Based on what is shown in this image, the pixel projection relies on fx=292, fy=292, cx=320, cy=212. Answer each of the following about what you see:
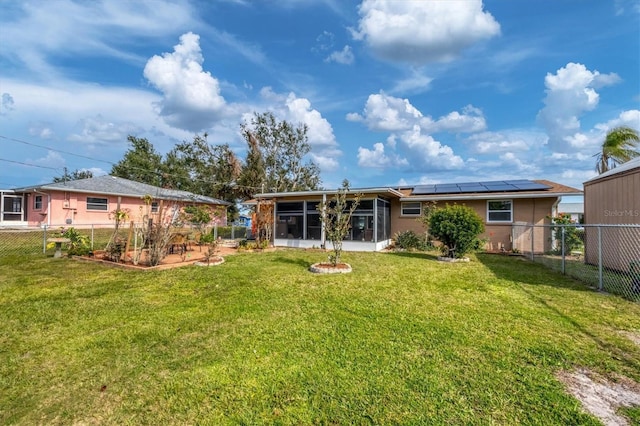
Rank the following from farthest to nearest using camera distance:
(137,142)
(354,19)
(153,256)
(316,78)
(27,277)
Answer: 1. (137,142)
2. (316,78)
3. (354,19)
4. (153,256)
5. (27,277)

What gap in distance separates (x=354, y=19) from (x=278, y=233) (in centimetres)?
979

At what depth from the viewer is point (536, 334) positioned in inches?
150

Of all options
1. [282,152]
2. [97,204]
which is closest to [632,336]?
[97,204]

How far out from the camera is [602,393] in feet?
8.60

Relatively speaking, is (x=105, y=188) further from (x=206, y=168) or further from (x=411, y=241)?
(x=411, y=241)

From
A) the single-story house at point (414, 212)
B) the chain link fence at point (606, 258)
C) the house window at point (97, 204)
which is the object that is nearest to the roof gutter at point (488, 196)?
the single-story house at point (414, 212)

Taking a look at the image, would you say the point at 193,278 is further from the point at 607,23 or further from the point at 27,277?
the point at 607,23

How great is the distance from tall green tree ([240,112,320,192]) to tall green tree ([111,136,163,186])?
509 inches

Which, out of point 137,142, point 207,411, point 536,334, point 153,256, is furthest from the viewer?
point 137,142

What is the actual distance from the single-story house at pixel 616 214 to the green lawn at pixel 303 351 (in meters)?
2.31

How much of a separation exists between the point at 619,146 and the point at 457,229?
12.1m

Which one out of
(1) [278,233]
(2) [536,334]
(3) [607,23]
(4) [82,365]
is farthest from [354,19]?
(4) [82,365]

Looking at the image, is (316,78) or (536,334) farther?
(316,78)

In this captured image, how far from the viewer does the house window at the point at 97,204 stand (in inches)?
707
